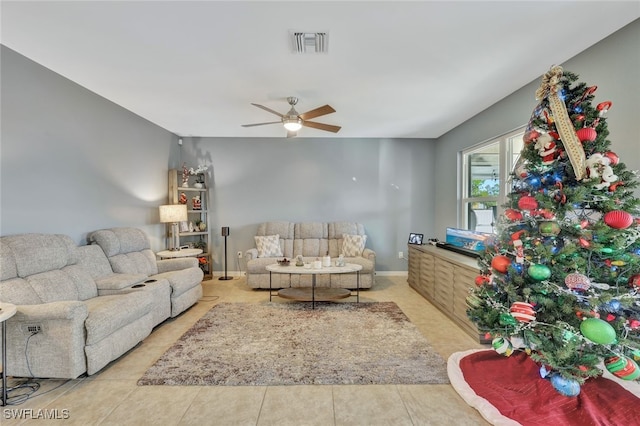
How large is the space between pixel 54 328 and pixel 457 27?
3.65 metres

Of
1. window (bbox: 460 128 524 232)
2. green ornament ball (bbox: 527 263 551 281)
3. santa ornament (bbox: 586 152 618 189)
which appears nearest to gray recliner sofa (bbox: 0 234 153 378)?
green ornament ball (bbox: 527 263 551 281)

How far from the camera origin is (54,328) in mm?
2090

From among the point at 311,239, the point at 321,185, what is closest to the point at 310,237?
the point at 311,239

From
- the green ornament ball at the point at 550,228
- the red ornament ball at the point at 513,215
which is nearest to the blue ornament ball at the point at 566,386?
the green ornament ball at the point at 550,228

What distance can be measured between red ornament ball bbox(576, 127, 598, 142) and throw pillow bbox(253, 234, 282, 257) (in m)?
4.19

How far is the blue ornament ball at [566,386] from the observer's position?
68.9 inches

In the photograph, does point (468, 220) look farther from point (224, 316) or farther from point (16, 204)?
point (16, 204)

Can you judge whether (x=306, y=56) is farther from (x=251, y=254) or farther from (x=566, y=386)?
(x=251, y=254)

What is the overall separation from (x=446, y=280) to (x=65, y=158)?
4.44 meters

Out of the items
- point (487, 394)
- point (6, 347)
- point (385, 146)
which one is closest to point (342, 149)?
point (385, 146)

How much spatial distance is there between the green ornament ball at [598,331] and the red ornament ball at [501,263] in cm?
46

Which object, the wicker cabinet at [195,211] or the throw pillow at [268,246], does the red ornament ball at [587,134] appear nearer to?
the throw pillow at [268,246]

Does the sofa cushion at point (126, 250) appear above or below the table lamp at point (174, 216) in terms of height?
below

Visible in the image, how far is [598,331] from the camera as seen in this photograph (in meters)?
1.54
